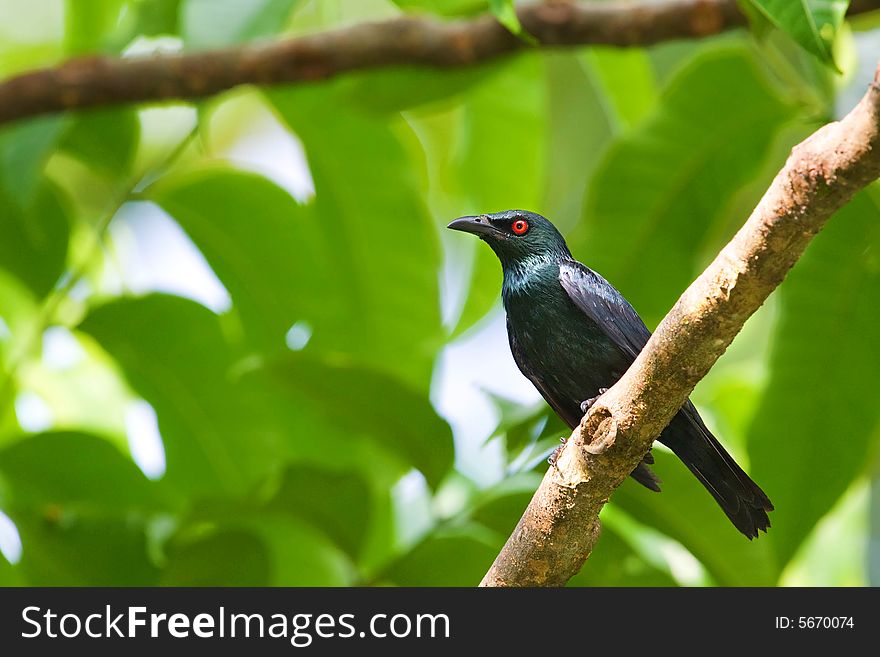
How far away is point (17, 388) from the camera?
4.40 m

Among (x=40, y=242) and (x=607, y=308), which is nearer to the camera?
(x=607, y=308)

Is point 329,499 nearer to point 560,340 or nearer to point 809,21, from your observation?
point 560,340

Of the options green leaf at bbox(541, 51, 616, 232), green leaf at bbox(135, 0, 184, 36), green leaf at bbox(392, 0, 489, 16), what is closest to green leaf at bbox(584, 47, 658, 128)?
green leaf at bbox(541, 51, 616, 232)

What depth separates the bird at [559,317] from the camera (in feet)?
8.05

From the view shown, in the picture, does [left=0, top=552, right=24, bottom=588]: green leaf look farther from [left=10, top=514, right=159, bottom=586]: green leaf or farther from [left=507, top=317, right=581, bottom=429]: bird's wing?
[left=507, top=317, right=581, bottom=429]: bird's wing

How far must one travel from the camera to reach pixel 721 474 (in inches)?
90.1

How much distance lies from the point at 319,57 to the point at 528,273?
1.94 meters

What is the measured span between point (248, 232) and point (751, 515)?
2.73 m

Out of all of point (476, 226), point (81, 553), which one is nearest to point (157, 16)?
point (81, 553)

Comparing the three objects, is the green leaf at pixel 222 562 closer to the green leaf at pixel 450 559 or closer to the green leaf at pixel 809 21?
the green leaf at pixel 450 559

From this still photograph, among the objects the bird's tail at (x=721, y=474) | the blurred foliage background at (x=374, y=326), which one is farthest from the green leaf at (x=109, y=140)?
the bird's tail at (x=721, y=474)

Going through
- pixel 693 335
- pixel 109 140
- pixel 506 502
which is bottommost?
pixel 506 502

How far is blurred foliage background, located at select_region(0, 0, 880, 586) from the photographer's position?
3.39m
